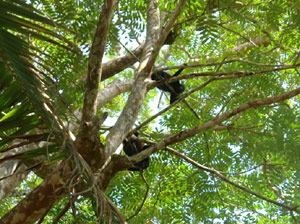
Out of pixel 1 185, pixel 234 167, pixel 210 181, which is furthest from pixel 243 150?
pixel 1 185

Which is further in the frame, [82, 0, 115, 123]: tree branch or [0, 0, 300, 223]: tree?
[82, 0, 115, 123]: tree branch

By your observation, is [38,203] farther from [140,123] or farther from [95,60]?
[140,123]

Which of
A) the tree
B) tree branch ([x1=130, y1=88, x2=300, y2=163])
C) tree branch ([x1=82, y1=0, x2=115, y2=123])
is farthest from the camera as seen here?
tree branch ([x1=130, y1=88, x2=300, y2=163])

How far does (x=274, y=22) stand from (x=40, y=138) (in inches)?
101

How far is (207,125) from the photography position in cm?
245

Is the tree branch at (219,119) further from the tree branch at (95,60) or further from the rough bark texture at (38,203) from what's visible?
the rough bark texture at (38,203)

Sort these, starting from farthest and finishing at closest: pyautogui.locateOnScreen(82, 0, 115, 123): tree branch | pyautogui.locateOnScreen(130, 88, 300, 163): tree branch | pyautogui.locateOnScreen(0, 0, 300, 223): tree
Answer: pyautogui.locateOnScreen(130, 88, 300, 163): tree branch → pyautogui.locateOnScreen(82, 0, 115, 123): tree branch → pyautogui.locateOnScreen(0, 0, 300, 223): tree

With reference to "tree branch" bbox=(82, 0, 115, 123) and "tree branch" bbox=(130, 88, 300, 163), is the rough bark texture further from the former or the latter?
"tree branch" bbox=(130, 88, 300, 163)

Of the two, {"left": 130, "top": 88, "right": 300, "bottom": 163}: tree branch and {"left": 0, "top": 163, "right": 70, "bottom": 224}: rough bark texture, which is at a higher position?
{"left": 130, "top": 88, "right": 300, "bottom": 163}: tree branch

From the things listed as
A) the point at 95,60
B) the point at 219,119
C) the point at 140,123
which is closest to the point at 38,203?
the point at 95,60

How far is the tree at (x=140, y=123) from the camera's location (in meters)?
1.68

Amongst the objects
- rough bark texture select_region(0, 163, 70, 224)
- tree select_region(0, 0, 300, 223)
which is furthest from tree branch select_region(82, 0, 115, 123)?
rough bark texture select_region(0, 163, 70, 224)

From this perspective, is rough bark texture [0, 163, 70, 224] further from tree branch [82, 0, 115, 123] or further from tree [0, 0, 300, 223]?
tree branch [82, 0, 115, 123]

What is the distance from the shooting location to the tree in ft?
5.53
